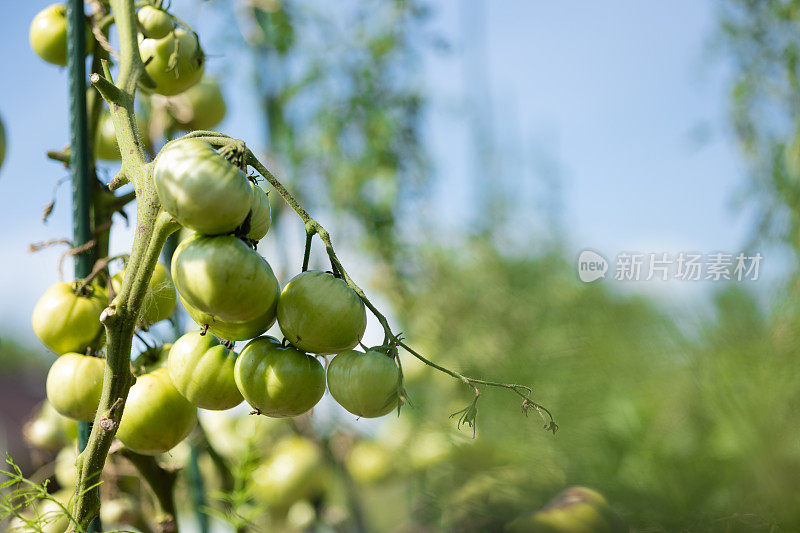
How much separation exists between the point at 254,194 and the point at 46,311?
132 millimetres

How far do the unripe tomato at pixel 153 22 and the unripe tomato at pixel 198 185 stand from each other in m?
0.14

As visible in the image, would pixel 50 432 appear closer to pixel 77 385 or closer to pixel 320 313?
pixel 77 385

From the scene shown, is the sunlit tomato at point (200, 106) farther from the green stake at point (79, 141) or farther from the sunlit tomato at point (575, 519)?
the sunlit tomato at point (575, 519)

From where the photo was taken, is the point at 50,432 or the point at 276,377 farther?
the point at 50,432

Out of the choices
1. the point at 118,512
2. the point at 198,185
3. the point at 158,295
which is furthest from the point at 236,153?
the point at 118,512

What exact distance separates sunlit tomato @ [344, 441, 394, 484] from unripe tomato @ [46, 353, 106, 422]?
465mm

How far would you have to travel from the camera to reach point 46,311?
292mm

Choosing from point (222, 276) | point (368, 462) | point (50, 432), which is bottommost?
point (368, 462)

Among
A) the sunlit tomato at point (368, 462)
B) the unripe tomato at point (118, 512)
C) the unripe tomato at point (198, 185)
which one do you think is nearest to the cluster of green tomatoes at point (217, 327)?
the unripe tomato at point (198, 185)

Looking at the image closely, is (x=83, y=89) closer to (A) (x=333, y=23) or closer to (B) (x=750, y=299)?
(B) (x=750, y=299)

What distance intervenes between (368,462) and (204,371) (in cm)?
50

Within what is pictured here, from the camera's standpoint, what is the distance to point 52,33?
352 millimetres

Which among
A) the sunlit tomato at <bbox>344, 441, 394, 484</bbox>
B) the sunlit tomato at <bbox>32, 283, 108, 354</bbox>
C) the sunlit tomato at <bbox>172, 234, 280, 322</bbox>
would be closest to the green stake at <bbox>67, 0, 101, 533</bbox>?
the sunlit tomato at <bbox>32, 283, 108, 354</bbox>

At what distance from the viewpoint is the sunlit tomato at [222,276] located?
0.66ft
